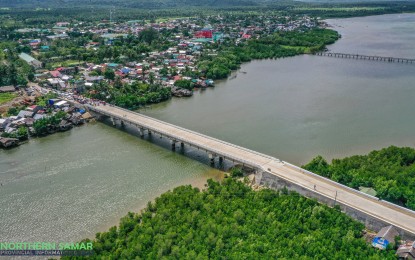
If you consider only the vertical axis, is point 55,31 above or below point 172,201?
above

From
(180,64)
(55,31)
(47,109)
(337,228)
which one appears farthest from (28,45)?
(337,228)

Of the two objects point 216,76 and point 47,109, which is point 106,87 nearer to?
point 47,109

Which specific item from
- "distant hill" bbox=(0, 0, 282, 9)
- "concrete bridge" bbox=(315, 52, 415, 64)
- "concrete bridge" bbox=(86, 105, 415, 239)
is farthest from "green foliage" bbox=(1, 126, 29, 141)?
"distant hill" bbox=(0, 0, 282, 9)

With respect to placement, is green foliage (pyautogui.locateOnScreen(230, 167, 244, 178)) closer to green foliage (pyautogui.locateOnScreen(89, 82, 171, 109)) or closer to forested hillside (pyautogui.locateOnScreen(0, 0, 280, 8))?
green foliage (pyautogui.locateOnScreen(89, 82, 171, 109))

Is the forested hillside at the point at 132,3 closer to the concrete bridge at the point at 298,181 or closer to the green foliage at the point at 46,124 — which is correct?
the green foliage at the point at 46,124

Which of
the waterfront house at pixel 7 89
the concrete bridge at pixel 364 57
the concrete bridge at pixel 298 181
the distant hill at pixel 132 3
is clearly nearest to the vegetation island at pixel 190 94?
the waterfront house at pixel 7 89

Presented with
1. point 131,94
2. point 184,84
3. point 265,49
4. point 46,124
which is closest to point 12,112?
point 46,124
